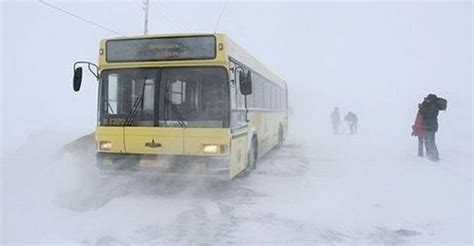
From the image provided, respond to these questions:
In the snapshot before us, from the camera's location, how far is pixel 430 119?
1384 centimetres

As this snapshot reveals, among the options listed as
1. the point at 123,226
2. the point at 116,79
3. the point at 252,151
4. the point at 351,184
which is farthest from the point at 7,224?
the point at 351,184

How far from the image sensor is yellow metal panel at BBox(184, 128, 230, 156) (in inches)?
326

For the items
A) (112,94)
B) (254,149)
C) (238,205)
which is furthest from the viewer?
(254,149)

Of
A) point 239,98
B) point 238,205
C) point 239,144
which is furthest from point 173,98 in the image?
point 238,205

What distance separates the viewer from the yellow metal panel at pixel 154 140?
27.4 ft

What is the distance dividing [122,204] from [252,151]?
12.6 ft

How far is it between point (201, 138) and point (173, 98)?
92 cm

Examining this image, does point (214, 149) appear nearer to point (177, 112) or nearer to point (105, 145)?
point (177, 112)

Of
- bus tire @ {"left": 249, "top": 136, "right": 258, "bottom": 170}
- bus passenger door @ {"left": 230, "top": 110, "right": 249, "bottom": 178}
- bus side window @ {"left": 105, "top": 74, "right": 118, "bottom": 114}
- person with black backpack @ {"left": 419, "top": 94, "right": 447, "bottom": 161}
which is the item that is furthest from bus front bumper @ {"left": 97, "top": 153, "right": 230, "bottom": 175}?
person with black backpack @ {"left": 419, "top": 94, "right": 447, "bottom": 161}

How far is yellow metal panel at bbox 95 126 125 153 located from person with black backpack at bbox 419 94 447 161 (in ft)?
30.5

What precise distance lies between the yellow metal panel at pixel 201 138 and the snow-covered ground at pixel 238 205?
508 millimetres

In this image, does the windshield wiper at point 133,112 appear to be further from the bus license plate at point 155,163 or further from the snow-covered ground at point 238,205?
the snow-covered ground at point 238,205

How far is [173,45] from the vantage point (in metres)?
8.64

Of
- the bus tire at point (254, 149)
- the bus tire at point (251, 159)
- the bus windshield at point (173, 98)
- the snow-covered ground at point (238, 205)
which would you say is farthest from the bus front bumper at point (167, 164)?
the bus tire at point (254, 149)
